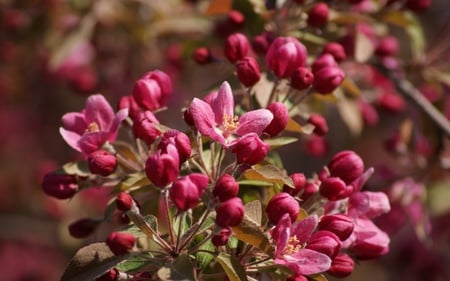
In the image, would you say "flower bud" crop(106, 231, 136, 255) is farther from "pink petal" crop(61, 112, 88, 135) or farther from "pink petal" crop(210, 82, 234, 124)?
"pink petal" crop(61, 112, 88, 135)

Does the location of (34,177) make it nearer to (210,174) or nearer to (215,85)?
(215,85)

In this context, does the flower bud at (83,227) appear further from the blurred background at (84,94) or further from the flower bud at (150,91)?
the blurred background at (84,94)

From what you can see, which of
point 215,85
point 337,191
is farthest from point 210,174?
point 215,85

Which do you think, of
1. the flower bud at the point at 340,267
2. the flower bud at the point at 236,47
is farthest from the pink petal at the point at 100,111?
the flower bud at the point at 340,267

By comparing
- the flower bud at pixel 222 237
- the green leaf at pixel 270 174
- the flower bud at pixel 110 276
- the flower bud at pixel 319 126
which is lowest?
the flower bud at pixel 319 126

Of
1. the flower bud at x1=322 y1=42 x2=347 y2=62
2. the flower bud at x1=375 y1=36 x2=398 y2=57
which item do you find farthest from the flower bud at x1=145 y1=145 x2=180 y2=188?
the flower bud at x1=375 y1=36 x2=398 y2=57

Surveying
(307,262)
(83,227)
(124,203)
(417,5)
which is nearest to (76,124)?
(83,227)

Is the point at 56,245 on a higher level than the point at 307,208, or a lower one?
lower

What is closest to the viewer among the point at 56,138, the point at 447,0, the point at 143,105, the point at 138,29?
the point at 143,105
